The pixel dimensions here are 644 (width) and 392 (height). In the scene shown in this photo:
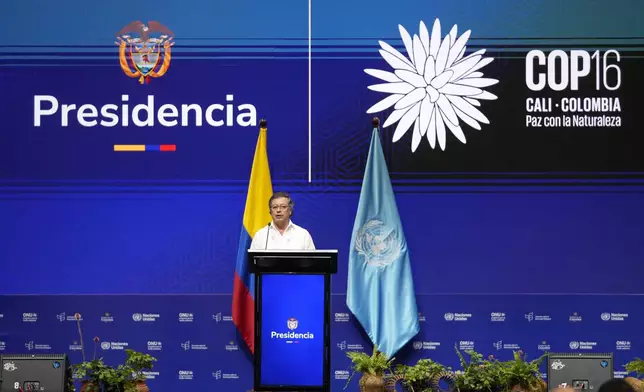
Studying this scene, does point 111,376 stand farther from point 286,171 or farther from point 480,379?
point 286,171

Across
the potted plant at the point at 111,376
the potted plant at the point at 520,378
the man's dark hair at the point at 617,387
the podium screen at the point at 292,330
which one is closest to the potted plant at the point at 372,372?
the podium screen at the point at 292,330

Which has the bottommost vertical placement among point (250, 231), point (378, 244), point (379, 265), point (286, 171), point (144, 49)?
point (379, 265)

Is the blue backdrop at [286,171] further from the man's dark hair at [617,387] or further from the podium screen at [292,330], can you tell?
the man's dark hair at [617,387]

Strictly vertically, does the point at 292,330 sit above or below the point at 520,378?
above

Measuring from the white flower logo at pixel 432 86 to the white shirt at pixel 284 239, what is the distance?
4.28 ft

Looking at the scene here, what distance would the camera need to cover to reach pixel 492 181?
28.5 ft

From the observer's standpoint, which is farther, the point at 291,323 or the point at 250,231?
the point at 250,231

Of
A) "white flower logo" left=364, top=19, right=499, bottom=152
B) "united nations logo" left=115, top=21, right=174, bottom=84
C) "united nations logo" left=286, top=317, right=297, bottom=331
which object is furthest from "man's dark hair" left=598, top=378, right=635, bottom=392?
"united nations logo" left=115, top=21, right=174, bottom=84

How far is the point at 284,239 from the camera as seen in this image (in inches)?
314

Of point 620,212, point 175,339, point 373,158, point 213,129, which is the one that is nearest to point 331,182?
point 373,158

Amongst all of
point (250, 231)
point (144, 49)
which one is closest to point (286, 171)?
point (250, 231)

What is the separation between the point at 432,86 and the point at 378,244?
1.44 m

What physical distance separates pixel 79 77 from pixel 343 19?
7.64ft

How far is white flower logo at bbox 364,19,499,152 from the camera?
342 inches
